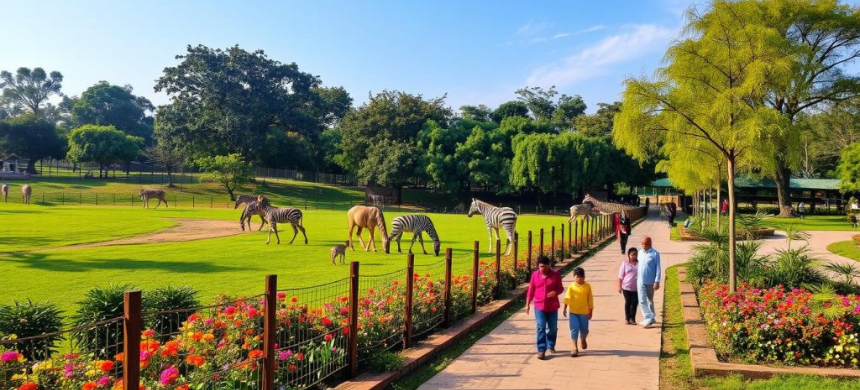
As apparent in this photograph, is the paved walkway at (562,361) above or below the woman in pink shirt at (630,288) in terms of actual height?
below

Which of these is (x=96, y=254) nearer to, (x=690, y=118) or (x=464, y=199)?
(x=690, y=118)

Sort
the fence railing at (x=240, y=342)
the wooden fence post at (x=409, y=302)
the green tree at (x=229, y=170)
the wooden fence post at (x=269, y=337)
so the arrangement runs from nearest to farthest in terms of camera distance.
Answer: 1. the fence railing at (x=240, y=342)
2. the wooden fence post at (x=269, y=337)
3. the wooden fence post at (x=409, y=302)
4. the green tree at (x=229, y=170)

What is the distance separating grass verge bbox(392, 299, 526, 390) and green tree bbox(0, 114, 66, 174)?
77665 millimetres

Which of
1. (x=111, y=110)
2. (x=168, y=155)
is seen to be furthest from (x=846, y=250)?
(x=111, y=110)

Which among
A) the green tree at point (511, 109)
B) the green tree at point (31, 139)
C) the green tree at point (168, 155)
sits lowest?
the green tree at point (168, 155)

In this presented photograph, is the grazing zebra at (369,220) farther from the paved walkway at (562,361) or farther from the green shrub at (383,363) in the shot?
the green shrub at (383,363)

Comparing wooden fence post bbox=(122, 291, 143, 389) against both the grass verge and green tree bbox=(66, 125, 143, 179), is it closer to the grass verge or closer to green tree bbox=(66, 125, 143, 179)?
the grass verge

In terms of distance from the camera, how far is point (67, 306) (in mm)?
10305

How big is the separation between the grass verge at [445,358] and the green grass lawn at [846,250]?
15719 mm

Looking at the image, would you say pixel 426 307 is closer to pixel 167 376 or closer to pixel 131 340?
pixel 167 376

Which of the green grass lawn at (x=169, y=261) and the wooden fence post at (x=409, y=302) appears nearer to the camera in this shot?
the wooden fence post at (x=409, y=302)

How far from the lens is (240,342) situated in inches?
239

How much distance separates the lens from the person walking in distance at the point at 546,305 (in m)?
7.86

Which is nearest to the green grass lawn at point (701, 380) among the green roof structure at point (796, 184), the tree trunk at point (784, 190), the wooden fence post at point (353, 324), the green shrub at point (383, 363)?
the green shrub at point (383, 363)
